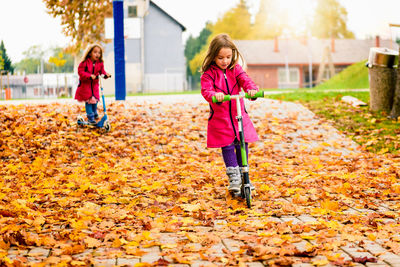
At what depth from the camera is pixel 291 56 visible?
174 feet

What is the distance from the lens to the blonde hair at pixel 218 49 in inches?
217

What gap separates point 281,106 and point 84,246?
1018 centimetres

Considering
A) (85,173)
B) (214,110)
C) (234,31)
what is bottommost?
(85,173)

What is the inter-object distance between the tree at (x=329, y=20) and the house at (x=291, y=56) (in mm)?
3098

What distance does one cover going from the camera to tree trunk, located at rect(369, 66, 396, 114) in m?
12.3

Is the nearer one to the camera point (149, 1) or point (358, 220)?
point (358, 220)

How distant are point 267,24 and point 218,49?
57.1 metres

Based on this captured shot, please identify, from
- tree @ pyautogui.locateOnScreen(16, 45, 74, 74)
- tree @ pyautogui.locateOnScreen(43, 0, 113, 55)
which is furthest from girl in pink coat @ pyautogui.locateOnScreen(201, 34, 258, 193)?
tree @ pyautogui.locateOnScreen(16, 45, 74, 74)

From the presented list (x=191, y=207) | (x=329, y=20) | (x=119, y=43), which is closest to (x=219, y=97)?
(x=191, y=207)

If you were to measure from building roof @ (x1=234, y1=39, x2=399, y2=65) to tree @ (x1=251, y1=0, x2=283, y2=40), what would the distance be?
5833mm

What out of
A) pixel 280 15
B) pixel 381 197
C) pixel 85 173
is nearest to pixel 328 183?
pixel 381 197

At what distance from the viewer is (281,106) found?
44.4 ft

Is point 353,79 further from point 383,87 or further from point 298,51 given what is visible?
point 298,51

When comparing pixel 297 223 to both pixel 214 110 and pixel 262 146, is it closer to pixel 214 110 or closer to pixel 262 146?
pixel 214 110
